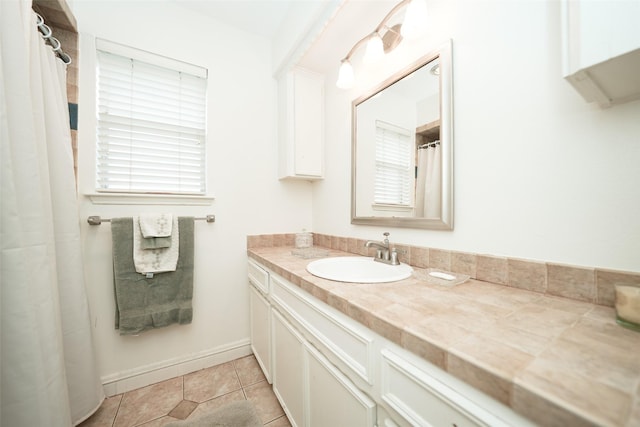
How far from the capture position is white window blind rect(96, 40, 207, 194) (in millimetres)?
1342

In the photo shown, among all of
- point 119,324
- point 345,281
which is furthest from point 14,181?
point 345,281

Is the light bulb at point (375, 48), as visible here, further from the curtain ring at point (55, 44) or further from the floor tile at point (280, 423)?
the floor tile at point (280, 423)

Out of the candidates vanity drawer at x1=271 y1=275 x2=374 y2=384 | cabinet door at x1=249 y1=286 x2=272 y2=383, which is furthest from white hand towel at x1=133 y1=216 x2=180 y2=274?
vanity drawer at x1=271 y1=275 x2=374 y2=384

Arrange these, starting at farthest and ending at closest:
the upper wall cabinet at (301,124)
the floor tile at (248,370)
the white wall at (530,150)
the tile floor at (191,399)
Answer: the upper wall cabinet at (301,124) < the floor tile at (248,370) < the tile floor at (191,399) < the white wall at (530,150)

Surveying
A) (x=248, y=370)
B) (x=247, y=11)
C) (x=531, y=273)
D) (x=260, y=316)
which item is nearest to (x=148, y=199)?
(x=260, y=316)

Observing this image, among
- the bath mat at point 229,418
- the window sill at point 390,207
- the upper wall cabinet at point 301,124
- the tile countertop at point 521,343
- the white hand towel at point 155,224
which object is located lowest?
the bath mat at point 229,418

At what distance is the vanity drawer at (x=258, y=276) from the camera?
4.25ft

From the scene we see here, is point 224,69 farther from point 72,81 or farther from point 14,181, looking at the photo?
point 14,181

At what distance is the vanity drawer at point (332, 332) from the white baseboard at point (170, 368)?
0.92 metres

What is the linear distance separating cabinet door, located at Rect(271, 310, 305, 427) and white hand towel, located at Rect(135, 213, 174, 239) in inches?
31.6

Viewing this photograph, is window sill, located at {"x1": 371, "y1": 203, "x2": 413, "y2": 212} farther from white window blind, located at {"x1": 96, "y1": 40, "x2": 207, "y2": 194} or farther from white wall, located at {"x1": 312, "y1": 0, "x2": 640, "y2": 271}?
white window blind, located at {"x1": 96, "y1": 40, "x2": 207, "y2": 194}

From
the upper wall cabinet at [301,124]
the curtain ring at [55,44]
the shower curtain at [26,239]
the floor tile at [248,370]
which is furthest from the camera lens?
the upper wall cabinet at [301,124]

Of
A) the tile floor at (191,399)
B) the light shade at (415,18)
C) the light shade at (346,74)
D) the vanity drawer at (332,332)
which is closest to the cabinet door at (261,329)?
the tile floor at (191,399)

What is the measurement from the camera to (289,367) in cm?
106
